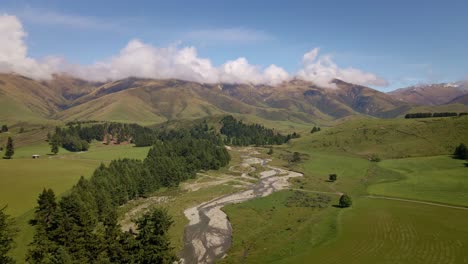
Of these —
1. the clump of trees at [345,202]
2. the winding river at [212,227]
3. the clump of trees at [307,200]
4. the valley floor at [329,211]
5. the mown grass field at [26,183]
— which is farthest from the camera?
the clump of trees at [307,200]

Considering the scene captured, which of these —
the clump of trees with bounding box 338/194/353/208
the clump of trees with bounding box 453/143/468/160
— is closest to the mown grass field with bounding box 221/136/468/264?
the clump of trees with bounding box 338/194/353/208

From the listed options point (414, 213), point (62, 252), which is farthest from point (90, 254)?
point (414, 213)

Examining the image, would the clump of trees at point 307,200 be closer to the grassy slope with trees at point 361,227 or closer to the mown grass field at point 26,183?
the grassy slope with trees at point 361,227

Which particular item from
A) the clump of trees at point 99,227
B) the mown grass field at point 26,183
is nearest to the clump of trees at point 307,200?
the clump of trees at point 99,227

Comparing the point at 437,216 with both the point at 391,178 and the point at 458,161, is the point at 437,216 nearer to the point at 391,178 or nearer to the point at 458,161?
the point at 391,178

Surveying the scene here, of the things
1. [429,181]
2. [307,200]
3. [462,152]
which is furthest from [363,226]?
[462,152]

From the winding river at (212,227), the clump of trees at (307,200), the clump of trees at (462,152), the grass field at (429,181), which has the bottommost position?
the winding river at (212,227)

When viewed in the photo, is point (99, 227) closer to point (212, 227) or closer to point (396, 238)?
point (212, 227)

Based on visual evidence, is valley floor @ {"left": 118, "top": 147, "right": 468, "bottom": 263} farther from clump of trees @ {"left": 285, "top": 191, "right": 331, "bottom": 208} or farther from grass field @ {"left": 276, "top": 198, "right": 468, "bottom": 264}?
clump of trees @ {"left": 285, "top": 191, "right": 331, "bottom": 208}

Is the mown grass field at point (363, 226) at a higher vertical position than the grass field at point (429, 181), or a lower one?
lower
